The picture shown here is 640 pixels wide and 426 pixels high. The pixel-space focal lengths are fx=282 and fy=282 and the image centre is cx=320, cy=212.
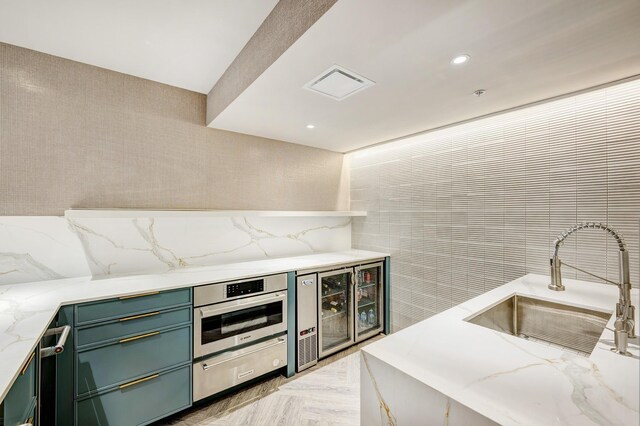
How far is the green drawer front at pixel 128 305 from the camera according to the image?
1.61 meters

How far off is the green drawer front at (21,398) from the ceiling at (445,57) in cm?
169

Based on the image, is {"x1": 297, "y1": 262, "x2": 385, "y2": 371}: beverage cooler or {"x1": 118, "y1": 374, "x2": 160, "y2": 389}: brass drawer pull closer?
{"x1": 118, "y1": 374, "x2": 160, "y2": 389}: brass drawer pull

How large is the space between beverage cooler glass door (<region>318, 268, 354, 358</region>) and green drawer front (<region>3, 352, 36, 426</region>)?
1909mm

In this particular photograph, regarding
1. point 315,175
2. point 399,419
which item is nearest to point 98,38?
point 315,175

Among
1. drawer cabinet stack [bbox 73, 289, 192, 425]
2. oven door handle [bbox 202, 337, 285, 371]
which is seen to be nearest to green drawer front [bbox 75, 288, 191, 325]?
drawer cabinet stack [bbox 73, 289, 192, 425]

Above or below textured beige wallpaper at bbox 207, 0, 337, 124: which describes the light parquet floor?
below

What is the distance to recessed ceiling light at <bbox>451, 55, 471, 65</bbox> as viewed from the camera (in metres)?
1.39

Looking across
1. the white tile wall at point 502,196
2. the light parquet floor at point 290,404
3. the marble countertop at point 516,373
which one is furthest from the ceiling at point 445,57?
the light parquet floor at point 290,404

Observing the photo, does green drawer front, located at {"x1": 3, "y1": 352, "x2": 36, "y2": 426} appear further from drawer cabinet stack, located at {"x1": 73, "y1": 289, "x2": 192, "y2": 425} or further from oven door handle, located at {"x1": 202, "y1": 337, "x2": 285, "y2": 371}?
oven door handle, located at {"x1": 202, "y1": 337, "x2": 285, "y2": 371}

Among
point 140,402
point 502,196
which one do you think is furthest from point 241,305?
point 502,196

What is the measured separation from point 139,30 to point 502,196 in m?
2.75

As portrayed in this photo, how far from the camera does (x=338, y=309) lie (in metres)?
2.91

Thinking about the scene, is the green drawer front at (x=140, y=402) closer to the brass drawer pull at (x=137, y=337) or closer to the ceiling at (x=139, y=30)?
the brass drawer pull at (x=137, y=337)

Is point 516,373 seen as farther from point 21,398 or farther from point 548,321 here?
point 21,398
